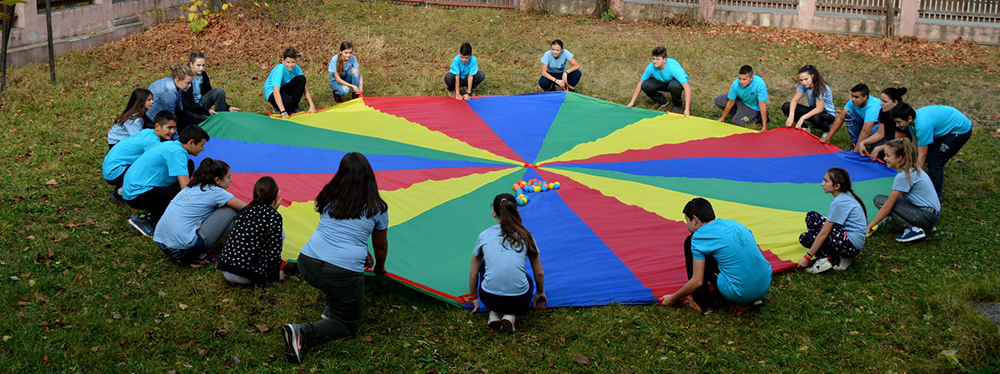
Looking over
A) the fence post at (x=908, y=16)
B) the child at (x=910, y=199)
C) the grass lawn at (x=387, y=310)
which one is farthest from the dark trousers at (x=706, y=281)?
the fence post at (x=908, y=16)

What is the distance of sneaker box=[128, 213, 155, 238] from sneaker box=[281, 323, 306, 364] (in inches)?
107

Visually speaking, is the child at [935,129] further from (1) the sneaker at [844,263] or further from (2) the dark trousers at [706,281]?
(2) the dark trousers at [706,281]

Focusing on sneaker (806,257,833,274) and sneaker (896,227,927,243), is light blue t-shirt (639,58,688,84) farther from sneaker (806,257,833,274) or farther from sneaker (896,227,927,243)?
sneaker (806,257,833,274)

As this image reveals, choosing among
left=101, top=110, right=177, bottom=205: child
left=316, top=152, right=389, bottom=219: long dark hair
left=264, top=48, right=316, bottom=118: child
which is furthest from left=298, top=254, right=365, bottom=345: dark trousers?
left=264, top=48, right=316, bottom=118: child

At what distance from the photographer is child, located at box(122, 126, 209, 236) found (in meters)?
7.19

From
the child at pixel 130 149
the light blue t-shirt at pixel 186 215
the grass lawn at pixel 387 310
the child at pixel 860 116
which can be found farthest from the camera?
the child at pixel 860 116

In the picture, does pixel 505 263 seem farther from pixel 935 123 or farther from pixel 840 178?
pixel 935 123

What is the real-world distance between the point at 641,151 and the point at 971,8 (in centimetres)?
1048

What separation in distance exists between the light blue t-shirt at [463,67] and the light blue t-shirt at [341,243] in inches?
260

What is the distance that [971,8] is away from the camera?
15.7 m

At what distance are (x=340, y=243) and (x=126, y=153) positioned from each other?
3658mm

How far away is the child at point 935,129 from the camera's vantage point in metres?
8.23

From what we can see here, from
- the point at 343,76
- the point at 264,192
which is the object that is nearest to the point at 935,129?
the point at 264,192

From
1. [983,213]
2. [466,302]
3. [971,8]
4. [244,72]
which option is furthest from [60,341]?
[971,8]
